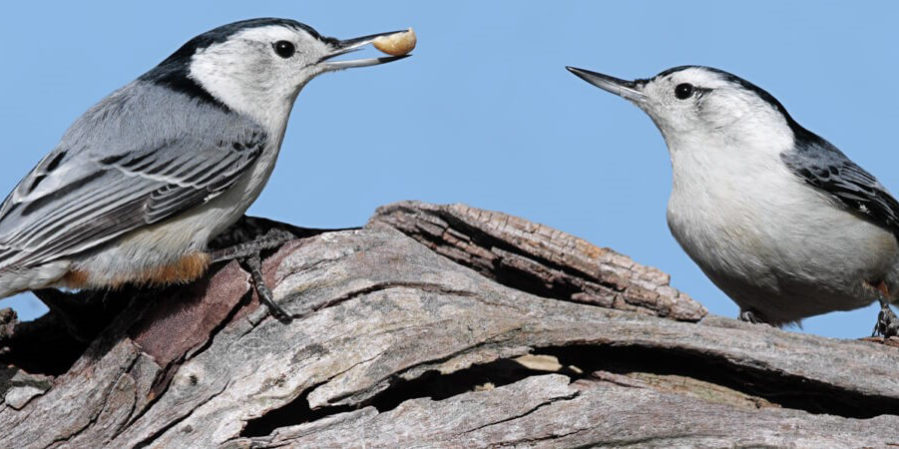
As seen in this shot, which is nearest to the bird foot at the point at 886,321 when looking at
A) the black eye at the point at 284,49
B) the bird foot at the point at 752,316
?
the bird foot at the point at 752,316

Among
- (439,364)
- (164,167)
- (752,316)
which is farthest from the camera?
(752,316)

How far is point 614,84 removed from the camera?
423 cm

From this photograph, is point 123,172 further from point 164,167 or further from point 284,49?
point 284,49

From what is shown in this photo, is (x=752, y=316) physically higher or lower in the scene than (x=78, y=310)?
higher

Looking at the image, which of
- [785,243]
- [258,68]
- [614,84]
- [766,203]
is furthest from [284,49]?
[785,243]

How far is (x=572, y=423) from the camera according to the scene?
120 inches

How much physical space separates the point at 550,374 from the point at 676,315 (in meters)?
0.57

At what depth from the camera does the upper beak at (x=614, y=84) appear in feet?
13.7

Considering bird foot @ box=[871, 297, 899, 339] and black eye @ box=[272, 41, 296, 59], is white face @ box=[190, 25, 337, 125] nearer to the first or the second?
black eye @ box=[272, 41, 296, 59]

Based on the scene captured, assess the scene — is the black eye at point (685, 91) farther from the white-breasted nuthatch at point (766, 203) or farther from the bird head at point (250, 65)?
the bird head at point (250, 65)

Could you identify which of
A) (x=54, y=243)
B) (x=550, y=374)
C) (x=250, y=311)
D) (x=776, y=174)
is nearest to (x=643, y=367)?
(x=550, y=374)

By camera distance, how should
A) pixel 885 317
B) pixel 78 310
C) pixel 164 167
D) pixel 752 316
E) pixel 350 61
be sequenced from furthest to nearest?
pixel 752 316, pixel 885 317, pixel 350 61, pixel 78 310, pixel 164 167

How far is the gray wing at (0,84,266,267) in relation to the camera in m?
3.10

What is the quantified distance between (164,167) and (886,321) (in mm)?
2688
